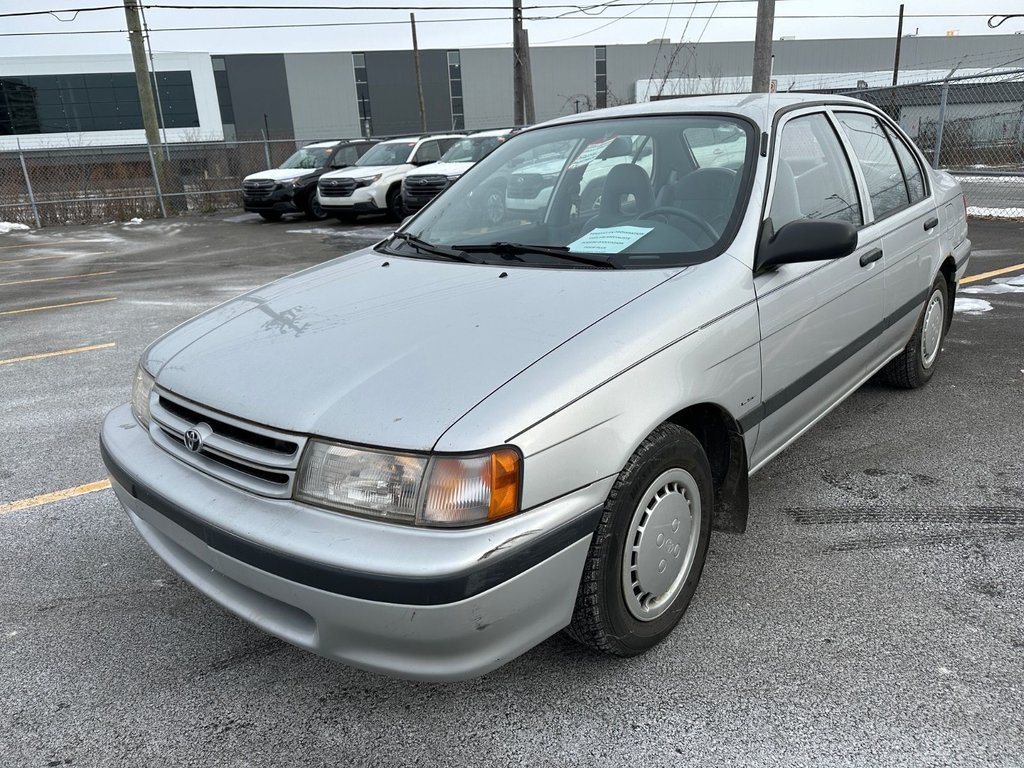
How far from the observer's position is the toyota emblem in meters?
2.21

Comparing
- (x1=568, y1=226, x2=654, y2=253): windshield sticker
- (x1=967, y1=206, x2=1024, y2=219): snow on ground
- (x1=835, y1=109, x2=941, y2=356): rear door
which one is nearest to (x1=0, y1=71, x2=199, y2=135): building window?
(x1=967, y1=206, x2=1024, y2=219): snow on ground

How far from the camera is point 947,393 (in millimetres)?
4516

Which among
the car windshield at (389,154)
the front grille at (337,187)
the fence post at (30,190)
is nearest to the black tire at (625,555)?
the front grille at (337,187)

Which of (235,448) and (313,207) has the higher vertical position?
(235,448)

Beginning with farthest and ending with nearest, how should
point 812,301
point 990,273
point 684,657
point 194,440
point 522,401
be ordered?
1. point 990,273
2. point 812,301
3. point 684,657
4. point 194,440
5. point 522,401

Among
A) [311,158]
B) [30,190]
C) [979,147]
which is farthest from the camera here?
[311,158]

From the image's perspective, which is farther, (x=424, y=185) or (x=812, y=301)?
(x=424, y=185)

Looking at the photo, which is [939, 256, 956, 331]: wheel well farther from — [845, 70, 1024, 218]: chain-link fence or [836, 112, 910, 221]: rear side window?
[845, 70, 1024, 218]: chain-link fence

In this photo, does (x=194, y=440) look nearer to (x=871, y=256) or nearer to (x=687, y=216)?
(x=687, y=216)

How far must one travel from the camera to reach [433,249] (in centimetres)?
320

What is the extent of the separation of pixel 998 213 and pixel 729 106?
10803 millimetres

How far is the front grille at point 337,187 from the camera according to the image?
15656 millimetres

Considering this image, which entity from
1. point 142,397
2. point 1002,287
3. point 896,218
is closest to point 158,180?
point 1002,287

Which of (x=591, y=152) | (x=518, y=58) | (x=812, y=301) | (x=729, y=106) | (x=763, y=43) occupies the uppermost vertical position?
(x=518, y=58)
